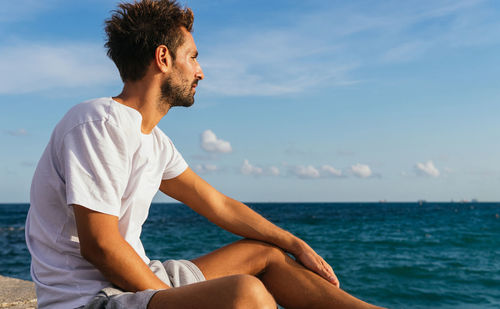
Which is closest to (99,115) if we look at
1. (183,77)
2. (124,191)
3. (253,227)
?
(124,191)

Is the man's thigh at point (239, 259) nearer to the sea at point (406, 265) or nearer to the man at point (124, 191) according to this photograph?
the man at point (124, 191)

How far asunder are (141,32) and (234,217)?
106 cm

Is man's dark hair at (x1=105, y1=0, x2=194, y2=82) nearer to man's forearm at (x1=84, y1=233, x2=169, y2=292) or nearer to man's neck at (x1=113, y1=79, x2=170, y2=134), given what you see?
man's neck at (x1=113, y1=79, x2=170, y2=134)

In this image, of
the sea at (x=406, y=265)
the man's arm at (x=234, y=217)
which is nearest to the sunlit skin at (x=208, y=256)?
the man's arm at (x=234, y=217)

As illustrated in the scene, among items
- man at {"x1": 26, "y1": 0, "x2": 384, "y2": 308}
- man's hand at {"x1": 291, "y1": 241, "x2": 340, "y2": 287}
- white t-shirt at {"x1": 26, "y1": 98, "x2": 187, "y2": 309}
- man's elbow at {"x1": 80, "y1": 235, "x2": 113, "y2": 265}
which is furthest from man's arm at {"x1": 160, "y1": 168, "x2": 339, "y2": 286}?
man's elbow at {"x1": 80, "y1": 235, "x2": 113, "y2": 265}

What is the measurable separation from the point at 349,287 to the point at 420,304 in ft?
4.63

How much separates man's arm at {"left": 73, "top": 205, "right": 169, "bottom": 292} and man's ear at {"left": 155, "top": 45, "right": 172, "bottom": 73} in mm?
653

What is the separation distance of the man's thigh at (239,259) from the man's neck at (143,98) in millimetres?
770

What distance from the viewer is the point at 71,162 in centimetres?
149

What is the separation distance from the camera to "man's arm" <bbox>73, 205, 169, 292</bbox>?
147 cm

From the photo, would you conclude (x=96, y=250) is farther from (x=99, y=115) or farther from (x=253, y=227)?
(x=253, y=227)

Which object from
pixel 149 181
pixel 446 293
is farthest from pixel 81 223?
pixel 446 293

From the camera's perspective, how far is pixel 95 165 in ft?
4.91

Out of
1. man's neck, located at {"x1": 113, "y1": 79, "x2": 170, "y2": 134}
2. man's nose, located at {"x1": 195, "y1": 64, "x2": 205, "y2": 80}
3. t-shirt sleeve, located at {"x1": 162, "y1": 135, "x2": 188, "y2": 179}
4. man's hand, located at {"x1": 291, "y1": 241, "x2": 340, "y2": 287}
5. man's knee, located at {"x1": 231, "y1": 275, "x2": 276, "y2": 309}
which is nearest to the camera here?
man's knee, located at {"x1": 231, "y1": 275, "x2": 276, "y2": 309}
